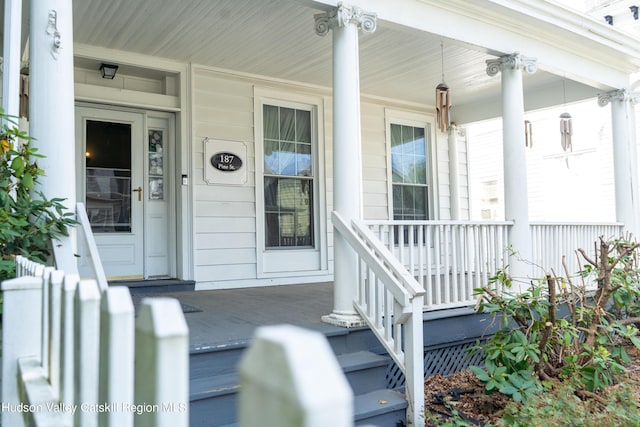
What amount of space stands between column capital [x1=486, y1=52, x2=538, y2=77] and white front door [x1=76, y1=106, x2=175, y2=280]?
3.75m

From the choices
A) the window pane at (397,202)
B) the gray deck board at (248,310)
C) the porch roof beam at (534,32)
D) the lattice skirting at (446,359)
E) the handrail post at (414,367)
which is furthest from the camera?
the window pane at (397,202)

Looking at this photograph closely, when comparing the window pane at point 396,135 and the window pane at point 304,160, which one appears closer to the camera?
the window pane at point 304,160

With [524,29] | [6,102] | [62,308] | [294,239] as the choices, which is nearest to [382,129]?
[294,239]

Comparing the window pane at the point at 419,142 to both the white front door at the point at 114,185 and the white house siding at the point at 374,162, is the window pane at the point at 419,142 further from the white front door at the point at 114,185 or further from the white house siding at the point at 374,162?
the white front door at the point at 114,185

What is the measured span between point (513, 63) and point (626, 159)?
266 centimetres

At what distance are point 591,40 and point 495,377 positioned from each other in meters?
4.41

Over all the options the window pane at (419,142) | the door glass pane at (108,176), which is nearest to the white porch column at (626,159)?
the window pane at (419,142)

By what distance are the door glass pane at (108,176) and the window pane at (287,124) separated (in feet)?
6.49

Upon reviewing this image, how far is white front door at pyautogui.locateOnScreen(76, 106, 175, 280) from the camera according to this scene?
221 inches

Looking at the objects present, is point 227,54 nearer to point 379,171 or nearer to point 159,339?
point 379,171

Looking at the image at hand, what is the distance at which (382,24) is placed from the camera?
437 cm

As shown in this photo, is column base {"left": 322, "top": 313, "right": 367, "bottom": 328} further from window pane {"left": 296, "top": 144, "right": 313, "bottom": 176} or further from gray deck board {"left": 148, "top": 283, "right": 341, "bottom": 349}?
window pane {"left": 296, "top": 144, "right": 313, "bottom": 176}

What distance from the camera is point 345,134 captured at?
3.99 m

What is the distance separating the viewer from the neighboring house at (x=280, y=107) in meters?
4.64
